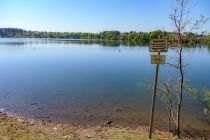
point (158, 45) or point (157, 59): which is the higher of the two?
point (158, 45)

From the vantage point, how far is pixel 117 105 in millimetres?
16859

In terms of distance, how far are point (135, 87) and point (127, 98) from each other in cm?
374

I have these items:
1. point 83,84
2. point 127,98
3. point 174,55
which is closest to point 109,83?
point 83,84

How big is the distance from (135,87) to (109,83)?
300cm

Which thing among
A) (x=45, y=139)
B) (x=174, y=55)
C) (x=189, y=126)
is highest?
(x=174, y=55)

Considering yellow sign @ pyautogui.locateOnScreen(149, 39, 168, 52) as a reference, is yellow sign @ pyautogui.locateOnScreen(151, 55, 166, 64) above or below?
below

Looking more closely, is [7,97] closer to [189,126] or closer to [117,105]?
[117,105]

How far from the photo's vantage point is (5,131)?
943 centimetres

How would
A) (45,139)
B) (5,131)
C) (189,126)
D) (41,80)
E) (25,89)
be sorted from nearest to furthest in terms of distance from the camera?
(45,139) → (5,131) → (189,126) → (25,89) → (41,80)

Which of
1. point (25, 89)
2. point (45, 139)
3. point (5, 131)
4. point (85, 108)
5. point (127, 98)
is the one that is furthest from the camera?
point (25, 89)

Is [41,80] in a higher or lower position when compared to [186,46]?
lower

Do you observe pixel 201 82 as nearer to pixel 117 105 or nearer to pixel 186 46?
pixel 117 105

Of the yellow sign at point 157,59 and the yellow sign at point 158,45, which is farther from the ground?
the yellow sign at point 158,45

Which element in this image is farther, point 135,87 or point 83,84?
point 83,84
